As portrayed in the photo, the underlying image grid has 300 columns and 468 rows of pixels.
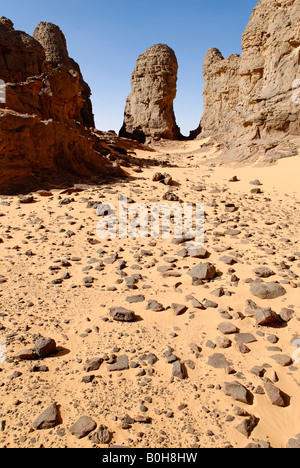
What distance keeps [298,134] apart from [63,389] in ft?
35.3

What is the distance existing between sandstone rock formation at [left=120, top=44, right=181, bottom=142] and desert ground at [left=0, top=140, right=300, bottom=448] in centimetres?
2166

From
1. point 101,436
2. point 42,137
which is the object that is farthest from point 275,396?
point 42,137

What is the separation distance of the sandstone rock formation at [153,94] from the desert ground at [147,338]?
21661mm

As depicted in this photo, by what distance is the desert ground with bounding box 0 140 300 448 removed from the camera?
179 centimetres

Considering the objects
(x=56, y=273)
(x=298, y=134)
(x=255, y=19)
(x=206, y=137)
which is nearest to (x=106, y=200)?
(x=56, y=273)

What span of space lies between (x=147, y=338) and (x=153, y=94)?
25.1 m

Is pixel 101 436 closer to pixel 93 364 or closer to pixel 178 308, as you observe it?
pixel 93 364

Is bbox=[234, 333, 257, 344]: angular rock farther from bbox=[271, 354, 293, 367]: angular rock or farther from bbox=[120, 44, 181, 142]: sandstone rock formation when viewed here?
bbox=[120, 44, 181, 142]: sandstone rock formation

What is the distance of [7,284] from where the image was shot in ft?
10.5

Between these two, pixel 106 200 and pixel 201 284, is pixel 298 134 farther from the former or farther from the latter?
pixel 201 284

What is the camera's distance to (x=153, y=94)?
2423 centimetres

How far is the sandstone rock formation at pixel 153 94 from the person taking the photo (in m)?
23.7

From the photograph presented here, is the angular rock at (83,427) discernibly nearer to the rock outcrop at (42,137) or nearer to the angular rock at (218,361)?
the angular rock at (218,361)

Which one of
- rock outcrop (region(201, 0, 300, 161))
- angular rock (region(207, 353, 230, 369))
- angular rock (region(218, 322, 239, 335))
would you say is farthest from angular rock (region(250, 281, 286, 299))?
rock outcrop (region(201, 0, 300, 161))
